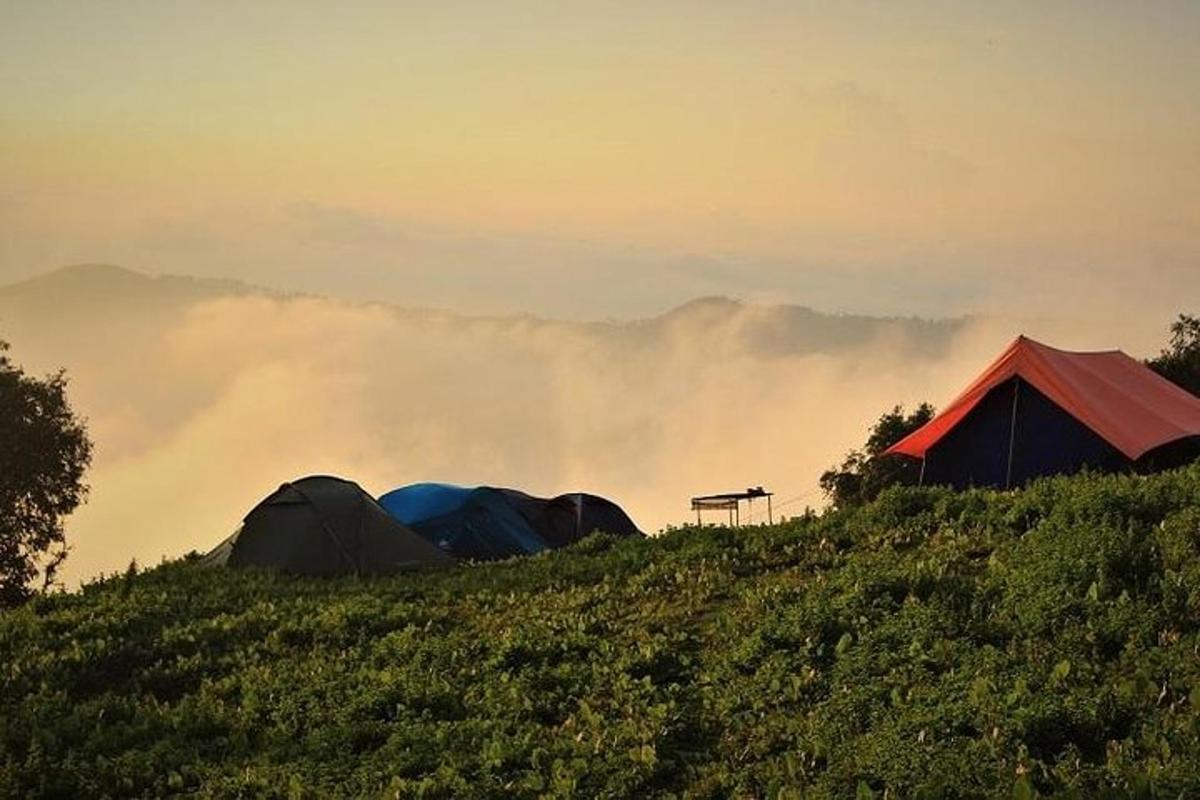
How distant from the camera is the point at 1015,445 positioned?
30172mm

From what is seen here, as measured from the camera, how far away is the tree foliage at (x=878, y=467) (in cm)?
5240

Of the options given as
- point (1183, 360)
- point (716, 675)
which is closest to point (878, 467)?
point (1183, 360)

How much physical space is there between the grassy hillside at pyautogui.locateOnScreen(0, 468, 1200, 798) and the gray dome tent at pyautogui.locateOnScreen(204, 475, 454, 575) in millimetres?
5845

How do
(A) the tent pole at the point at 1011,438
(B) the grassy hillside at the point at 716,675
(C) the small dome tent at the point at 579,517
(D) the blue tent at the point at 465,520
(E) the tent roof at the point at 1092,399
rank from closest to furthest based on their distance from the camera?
(B) the grassy hillside at the point at 716,675 < (E) the tent roof at the point at 1092,399 < (A) the tent pole at the point at 1011,438 < (D) the blue tent at the point at 465,520 < (C) the small dome tent at the point at 579,517

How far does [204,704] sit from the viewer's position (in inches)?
640

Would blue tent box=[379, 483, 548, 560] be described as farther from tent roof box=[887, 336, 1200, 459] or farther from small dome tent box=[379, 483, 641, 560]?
tent roof box=[887, 336, 1200, 459]

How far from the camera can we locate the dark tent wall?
29250mm

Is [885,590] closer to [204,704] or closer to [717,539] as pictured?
[717,539]

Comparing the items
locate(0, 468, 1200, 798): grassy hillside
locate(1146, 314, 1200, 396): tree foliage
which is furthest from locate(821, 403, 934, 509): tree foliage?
locate(0, 468, 1200, 798): grassy hillside

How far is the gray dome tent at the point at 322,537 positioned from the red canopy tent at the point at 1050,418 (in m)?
12.4

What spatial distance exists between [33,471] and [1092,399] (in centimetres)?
3394

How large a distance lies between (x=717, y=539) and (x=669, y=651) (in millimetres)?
6941

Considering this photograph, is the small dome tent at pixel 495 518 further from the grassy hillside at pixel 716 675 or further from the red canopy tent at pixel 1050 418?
the grassy hillside at pixel 716 675

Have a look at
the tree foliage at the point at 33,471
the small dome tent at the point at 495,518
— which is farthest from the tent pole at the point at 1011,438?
the tree foliage at the point at 33,471
